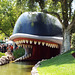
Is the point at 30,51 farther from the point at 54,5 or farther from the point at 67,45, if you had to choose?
the point at 54,5

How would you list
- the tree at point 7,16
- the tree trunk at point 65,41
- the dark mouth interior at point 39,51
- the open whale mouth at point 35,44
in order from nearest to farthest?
the open whale mouth at point 35,44, the tree trunk at point 65,41, the dark mouth interior at point 39,51, the tree at point 7,16

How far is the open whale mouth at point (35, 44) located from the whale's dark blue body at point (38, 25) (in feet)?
1.01

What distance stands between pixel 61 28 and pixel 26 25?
7.05ft

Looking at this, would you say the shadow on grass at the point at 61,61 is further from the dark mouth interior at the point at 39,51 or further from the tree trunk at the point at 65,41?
the dark mouth interior at the point at 39,51

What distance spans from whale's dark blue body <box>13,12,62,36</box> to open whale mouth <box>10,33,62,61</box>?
1.01ft

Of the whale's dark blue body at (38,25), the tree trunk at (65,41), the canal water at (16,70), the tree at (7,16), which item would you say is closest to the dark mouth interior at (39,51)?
the tree trunk at (65,41)

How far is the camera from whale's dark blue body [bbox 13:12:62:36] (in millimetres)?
7457

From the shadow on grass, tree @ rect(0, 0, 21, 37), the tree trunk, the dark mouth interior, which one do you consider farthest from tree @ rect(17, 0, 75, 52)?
tree @ rect(0, 0, 21, 37)

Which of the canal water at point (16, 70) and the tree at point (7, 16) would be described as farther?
the tree at point (7, 16)

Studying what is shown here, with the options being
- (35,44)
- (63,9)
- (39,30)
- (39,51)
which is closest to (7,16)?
(39,51)

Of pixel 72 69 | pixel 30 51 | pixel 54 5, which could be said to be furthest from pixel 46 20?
pixel 72 69

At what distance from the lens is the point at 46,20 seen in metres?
7.89

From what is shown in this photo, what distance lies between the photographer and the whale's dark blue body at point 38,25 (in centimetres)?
746

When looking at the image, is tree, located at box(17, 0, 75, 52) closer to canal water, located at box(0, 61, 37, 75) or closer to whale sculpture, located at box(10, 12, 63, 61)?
whale sculpture, located at box(10, 12, 63, 61)
